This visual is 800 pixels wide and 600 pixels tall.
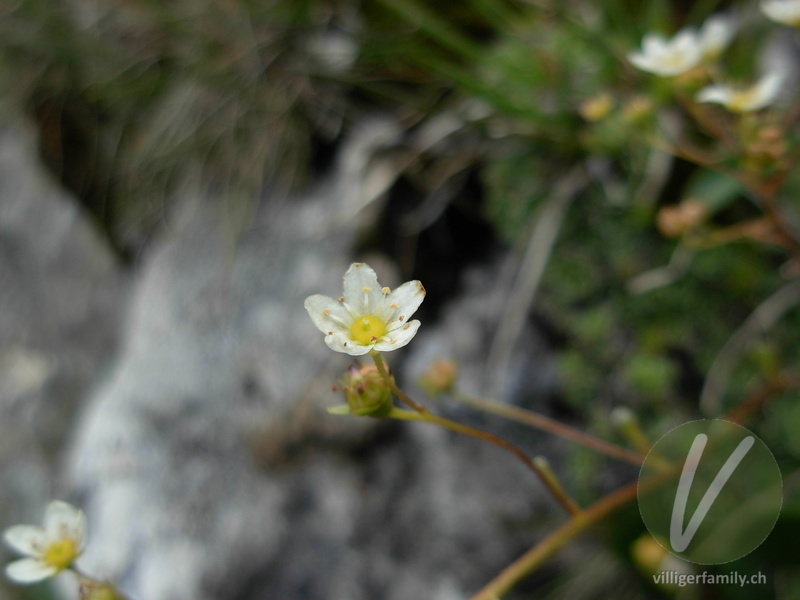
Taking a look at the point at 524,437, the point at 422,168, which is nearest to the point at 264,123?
the point at 422,168

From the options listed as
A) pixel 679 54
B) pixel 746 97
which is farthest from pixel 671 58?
pixel 746 97

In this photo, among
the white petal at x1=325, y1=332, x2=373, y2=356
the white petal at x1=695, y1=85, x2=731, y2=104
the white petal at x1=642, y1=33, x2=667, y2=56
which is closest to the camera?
the white petal at x1=325, y1=332, x2=373, y2=356

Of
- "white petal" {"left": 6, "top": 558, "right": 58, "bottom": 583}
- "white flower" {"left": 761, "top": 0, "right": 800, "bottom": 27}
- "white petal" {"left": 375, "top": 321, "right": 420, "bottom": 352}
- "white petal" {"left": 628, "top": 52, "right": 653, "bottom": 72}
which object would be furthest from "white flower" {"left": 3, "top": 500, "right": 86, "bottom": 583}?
"white flower" {"left": 761, "top": 0, "right": 800, "bottom": 27}

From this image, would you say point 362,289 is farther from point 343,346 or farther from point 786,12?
point 786,12

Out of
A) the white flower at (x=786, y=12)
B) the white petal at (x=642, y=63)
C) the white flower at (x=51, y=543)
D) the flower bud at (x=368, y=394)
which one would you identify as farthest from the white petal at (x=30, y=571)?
the white flower at (x=786, y=12)

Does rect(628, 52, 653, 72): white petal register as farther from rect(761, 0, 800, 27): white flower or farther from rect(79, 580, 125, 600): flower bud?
rect(79, 580, 125, 600): flower bud

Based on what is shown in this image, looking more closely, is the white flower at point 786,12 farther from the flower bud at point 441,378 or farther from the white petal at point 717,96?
the flower bud at point 441,378
